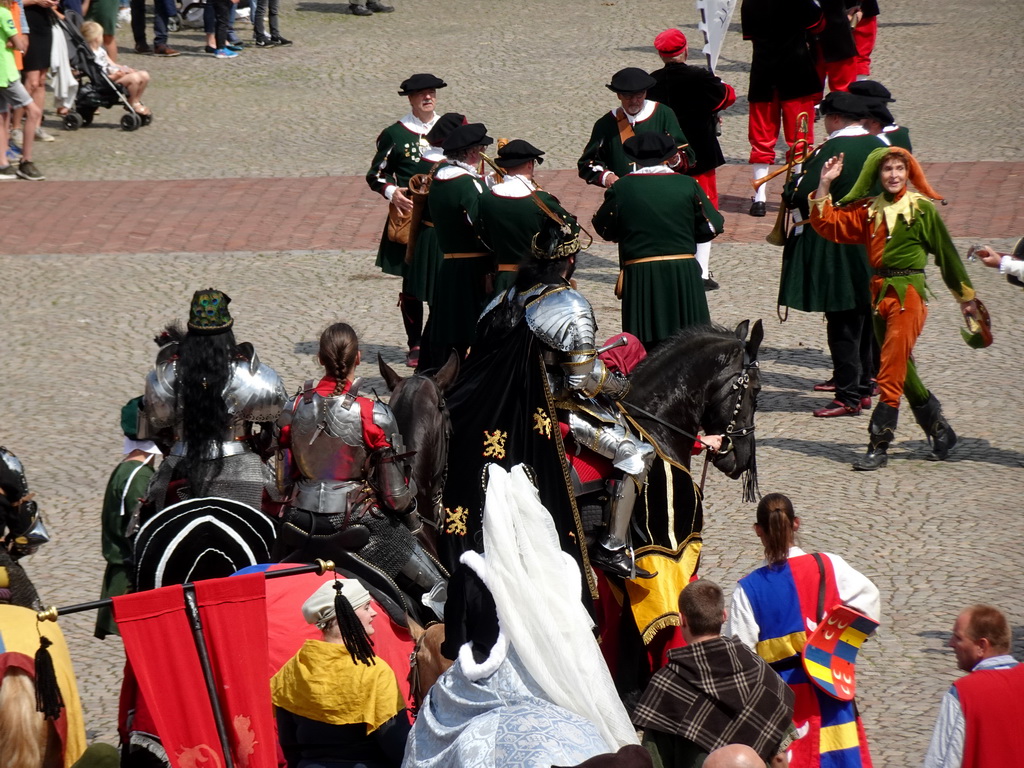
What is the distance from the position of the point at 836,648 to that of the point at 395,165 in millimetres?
6260

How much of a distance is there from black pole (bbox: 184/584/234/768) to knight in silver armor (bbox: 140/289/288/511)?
1226mm

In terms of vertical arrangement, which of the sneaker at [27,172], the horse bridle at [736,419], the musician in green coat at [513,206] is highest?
the musician in green coat at [513,206]

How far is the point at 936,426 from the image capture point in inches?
335

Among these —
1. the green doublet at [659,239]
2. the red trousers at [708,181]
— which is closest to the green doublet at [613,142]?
the red trousers at [708,181]

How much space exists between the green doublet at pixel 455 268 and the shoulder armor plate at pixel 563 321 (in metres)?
3.51

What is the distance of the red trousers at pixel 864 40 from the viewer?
52.1ft

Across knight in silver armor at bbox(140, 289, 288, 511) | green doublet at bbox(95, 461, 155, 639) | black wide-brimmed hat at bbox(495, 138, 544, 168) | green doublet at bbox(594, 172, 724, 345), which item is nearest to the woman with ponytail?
knight in silver armor at bbox(140, 289, 288, 511)

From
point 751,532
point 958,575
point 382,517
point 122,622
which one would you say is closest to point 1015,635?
point 958,575

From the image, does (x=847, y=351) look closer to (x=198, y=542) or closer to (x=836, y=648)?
(x=836, y=648)

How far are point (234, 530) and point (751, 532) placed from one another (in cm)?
334

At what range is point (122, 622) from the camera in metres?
4.10

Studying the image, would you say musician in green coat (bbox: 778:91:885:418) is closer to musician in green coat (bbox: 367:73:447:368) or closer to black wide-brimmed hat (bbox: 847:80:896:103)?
black wide-brimmed hat (bbox: 847:80:896:103)

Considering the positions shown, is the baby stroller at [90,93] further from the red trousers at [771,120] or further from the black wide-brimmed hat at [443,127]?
the black wide-brimmed hat at [443,127]

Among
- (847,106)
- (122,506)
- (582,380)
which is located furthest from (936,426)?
(122,506)
